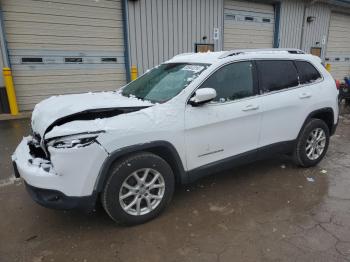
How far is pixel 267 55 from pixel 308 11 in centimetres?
1259

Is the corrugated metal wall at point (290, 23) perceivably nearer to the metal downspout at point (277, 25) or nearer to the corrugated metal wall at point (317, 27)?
the metal downspout at point (277, 25)

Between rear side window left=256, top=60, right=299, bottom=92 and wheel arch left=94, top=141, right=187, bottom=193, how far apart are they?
1537 mm

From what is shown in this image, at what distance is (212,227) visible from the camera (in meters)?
2.93

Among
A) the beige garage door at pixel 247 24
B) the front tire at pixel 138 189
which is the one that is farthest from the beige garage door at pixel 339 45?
the front tire at pixel 138 189

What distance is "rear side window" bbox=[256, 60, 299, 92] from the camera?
371 cm

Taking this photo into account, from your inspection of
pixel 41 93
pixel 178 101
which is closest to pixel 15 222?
pixel 178 101

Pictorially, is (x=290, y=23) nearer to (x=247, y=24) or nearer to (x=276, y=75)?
(x=247, y=24)

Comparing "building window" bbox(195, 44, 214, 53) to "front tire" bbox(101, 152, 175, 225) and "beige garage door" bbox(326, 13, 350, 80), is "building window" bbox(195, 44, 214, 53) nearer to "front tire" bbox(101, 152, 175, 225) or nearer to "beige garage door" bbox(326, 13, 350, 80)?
"front tire" bbox(101, 152, 175, 225)

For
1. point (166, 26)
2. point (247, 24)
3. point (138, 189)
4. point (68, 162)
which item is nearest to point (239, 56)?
point (138, 189)

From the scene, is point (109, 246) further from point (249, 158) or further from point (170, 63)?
point (170, 63)

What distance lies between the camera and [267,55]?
3861 mm

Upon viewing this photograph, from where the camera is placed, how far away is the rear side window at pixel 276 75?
371 centimetres

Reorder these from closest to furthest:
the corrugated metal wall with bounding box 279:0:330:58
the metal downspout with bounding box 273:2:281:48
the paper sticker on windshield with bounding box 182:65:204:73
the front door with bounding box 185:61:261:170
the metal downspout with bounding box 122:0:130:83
A: the front door with bounding box 185:61:261:170 < the paper sticker on windshield with bounding box 182:65:204:73 < the metal downspout with bounding box 122:0:130:83 < the metal downspout with bounding box 273:2:281:48 < the corrugated metal wall with bounding box 279:0:330:58

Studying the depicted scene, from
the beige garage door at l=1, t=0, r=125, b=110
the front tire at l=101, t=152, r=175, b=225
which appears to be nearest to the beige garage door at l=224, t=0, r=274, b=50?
the beige garage door at l=1, t=0, r=125, b=110
